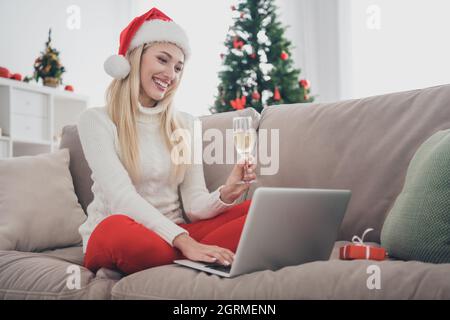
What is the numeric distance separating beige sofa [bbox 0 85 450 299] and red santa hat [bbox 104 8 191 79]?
40 cm

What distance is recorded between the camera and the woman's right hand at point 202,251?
1.16m

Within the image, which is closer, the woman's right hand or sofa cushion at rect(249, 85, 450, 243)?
the woman's right hand

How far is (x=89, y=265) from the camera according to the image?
1.29m

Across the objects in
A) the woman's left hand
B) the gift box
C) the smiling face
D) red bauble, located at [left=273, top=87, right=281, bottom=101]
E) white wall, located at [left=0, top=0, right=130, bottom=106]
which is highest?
white wall, located at [left=0, top=0, right=130, bottom=106]

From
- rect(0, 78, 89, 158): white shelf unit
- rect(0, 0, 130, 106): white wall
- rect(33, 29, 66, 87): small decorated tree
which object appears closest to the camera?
rect(0, 78, 89, 158): white shelf unit

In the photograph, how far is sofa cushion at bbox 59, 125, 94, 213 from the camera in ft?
6.47

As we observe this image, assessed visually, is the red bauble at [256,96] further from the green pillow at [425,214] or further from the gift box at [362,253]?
the gift box at [362,253]

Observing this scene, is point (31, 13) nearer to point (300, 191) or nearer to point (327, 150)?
point (327, 150)

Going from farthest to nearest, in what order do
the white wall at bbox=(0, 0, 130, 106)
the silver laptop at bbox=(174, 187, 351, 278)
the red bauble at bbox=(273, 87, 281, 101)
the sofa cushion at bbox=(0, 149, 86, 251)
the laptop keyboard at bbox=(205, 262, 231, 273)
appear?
1. the white wall at bbox=(0, 0, 130, 106)
2. the red bauble at bbox=(273, 87, 281, 101)
3. the sofa cushion at bbox=(0, 149, 86, 251)
4. the laptop keyboard at bbox=(205, 262, 231, 273)
5. the silver laptop at bbox=(174, 187, 351, 278)

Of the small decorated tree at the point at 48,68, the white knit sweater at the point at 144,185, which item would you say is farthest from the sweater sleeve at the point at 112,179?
the small decorated tree at the point at 48,68

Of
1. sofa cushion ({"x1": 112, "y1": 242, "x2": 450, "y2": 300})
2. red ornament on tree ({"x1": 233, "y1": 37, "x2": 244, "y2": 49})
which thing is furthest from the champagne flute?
red ornament on tree ({"x1": 233, "y1": 37, "x2": 244, "y2": 49})

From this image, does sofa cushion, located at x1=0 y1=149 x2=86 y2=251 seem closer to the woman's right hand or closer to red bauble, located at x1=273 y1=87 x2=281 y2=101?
the woman's right hand
